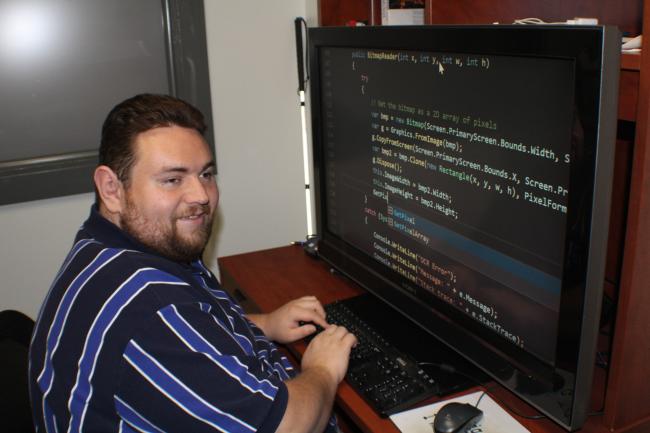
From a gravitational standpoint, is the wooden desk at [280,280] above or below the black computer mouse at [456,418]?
below

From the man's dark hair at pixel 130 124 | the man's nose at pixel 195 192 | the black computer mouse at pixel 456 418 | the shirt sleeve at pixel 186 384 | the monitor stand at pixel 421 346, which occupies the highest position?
the man's dark hair at pixel 130 124

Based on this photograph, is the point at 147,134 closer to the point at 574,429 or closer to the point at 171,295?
the point at 171,295

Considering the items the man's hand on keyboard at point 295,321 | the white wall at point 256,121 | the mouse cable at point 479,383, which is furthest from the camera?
the white wall at point 256,121

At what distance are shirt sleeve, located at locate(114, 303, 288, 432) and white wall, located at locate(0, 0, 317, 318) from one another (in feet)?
4.44

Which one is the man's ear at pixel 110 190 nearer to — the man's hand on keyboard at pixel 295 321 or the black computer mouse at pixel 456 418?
the man's hand on keyboard at pixel 295 321

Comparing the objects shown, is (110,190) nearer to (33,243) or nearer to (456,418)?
(456,418)

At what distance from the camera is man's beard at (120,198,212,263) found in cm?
129

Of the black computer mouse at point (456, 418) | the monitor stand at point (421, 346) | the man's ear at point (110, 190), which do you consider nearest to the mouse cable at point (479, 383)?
the monitor stand at point (421, 346)

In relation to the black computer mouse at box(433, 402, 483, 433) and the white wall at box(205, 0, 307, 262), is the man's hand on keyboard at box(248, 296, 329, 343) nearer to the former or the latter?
the black computer mouse at box(433, 402, 483, 433)

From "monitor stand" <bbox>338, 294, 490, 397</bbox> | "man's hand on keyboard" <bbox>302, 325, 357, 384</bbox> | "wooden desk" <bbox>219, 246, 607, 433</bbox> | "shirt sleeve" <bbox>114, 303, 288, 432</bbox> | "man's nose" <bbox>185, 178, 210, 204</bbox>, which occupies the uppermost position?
"man's nose" <bbox>185, 178, 210, 204</bbox>

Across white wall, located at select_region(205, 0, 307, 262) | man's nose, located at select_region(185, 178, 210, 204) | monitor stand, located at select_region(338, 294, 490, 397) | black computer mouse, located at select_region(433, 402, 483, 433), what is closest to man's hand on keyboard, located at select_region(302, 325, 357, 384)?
monitor stand, located at select_region(338, 294, 490, 397)

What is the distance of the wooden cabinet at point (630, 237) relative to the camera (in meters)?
1.00

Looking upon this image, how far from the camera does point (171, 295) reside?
1.10 meters

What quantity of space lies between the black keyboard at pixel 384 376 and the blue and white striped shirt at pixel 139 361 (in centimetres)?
22
